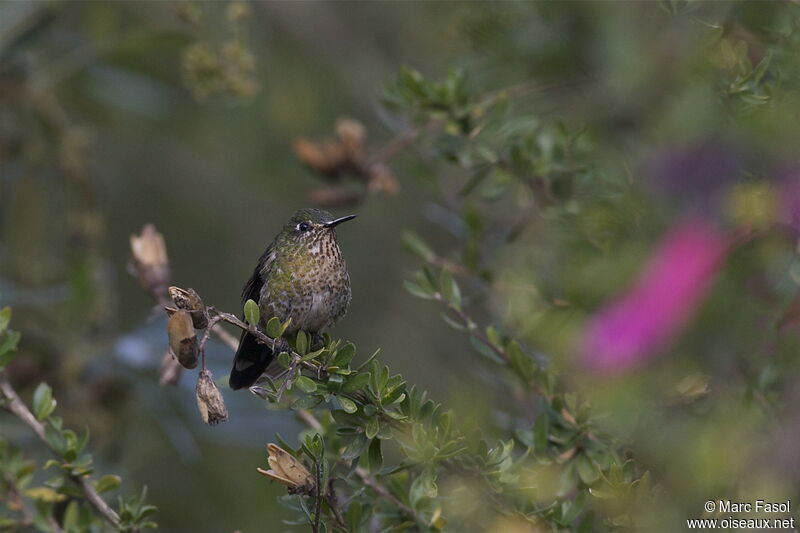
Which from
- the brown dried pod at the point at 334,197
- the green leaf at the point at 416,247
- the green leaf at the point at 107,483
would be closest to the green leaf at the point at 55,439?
the green leaf at the point at 107,483

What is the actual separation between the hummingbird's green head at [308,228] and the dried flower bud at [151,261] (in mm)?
392

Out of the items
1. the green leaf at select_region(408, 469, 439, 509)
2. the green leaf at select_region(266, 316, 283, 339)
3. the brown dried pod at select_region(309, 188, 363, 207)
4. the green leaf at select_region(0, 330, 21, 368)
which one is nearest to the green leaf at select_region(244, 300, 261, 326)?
the green leaf at select_region(266, 316, 283, 339)

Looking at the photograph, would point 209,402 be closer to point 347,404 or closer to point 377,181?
point 347,404

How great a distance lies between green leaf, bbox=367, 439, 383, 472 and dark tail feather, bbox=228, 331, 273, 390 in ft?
1.70

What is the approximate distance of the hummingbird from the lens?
2.24 m

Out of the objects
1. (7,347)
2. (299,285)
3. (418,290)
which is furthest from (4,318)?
(418,290)

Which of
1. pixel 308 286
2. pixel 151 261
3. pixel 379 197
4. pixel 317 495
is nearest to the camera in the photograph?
pixel 317 495

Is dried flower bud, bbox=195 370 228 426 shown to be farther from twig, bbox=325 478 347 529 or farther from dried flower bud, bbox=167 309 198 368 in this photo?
twig, bbox=325 478 347 529

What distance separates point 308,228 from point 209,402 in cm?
87

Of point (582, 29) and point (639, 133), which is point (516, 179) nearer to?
point (639, 133)

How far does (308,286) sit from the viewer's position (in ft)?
7.65

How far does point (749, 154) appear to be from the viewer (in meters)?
1.43

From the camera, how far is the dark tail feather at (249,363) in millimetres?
2191

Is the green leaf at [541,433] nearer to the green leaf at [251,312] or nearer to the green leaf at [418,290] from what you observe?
the green leaf at [418,290]
